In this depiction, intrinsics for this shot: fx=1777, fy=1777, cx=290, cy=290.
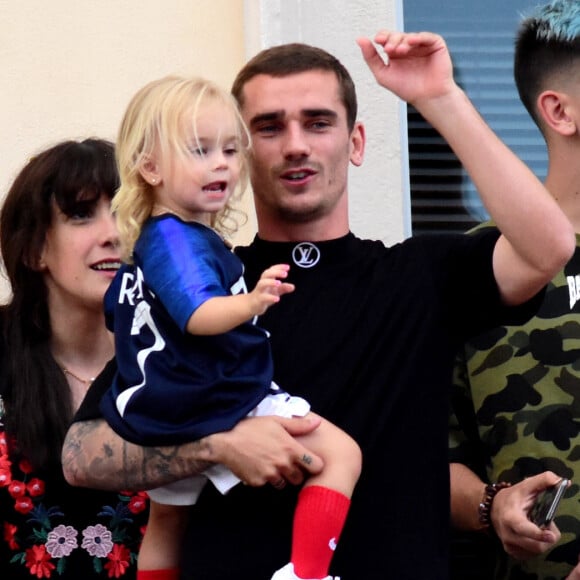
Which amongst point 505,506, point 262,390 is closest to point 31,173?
point 262,390

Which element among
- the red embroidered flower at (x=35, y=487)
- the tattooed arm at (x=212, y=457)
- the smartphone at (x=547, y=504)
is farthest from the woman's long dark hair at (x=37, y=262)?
the smartphone at (x=547, y=504)

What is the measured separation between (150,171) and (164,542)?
0.85 m

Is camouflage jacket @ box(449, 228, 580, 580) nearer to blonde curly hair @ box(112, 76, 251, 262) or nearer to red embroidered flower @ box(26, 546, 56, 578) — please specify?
blonde curly hair @ box(112, 76, 251, 262)

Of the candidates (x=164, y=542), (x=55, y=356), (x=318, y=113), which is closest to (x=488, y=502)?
(x=164, y=542)

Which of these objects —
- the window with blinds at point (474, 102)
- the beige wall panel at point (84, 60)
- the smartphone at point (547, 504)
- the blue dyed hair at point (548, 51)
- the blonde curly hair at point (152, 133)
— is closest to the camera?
the blonde curly hair at point (152, 133)

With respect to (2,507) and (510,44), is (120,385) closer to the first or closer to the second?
(2,507)

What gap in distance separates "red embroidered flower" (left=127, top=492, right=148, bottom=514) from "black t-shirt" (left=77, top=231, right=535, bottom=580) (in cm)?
59

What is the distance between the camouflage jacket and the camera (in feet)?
13.9

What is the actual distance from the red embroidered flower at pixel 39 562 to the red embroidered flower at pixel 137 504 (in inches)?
9.5

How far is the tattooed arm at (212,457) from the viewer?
375cm

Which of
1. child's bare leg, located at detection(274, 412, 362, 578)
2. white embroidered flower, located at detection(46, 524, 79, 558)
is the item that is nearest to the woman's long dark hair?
white embroidered flower, located at detection(46, 524, 79, 558)

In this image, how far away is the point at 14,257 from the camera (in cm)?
470

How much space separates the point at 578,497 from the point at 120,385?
1.15 m

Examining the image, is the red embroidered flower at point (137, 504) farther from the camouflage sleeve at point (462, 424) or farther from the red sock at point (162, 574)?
the camouflage sleeve at point (462, 424)
